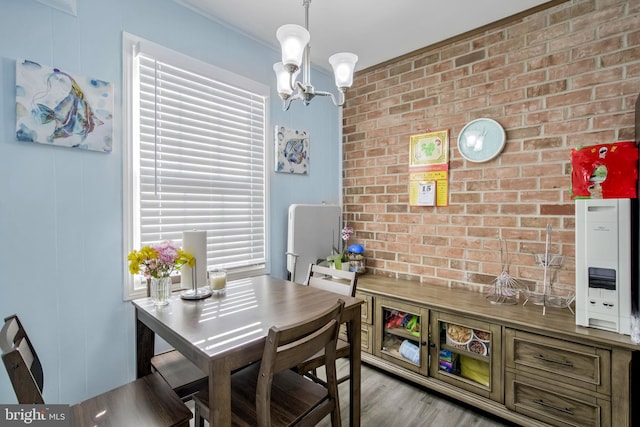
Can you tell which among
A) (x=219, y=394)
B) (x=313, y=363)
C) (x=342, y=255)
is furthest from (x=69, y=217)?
(x=342, y=255)

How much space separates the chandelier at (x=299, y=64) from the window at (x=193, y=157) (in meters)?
0.79

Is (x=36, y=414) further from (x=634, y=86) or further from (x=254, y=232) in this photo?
(x=634, y=86)

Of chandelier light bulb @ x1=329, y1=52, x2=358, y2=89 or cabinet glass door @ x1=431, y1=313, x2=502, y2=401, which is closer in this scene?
chandelier light bulb @ x1=329, y1=52, x2=358, y2=89

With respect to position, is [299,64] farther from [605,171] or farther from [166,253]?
[605,171]

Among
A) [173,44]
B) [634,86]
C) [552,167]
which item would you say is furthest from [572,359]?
[173,44]

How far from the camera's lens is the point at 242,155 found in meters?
2.44

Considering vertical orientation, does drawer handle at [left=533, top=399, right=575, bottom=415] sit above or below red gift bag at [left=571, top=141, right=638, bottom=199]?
below

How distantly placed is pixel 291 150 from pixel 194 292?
5.11 feet

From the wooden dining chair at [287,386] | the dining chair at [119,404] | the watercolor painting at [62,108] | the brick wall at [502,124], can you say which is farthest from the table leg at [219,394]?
the brick wall at [502,124]

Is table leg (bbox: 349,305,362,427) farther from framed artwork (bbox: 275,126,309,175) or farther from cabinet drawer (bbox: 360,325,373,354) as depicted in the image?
framed artwork (bbox: 275,126,309,175)

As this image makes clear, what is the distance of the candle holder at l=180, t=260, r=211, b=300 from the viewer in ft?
5.39
